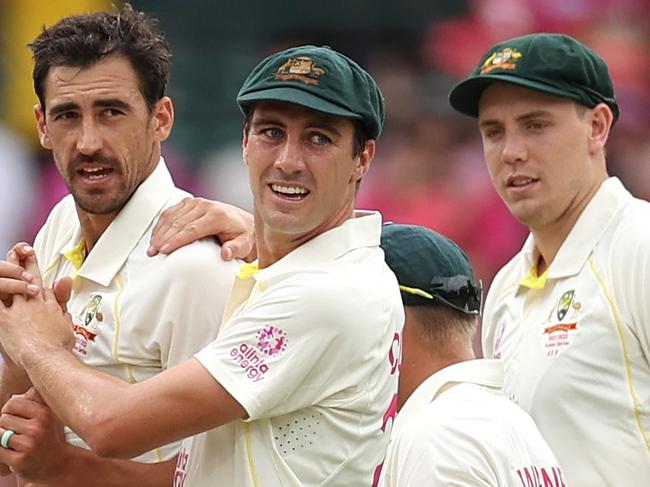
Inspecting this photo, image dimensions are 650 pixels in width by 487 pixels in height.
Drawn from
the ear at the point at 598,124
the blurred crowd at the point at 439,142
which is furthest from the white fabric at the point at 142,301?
the blurred crowd at the point at 439,142

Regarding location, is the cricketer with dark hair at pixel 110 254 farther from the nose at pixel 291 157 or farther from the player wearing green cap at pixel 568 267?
the player wearing green cap at pixel 568 267

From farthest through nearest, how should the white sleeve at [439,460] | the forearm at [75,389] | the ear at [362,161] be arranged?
the ear at [362,161]
the forearm at [75,389]
the white sleeve at [439,460]

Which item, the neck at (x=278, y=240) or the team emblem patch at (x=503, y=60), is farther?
the team emblem patch at (x=503, y=60)

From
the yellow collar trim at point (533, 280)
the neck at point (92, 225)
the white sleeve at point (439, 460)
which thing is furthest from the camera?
the yellow collar trim at point (533, 280)

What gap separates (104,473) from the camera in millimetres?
3994

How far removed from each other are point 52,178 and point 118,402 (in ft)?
19.0

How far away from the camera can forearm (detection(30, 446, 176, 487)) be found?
13.1 feet

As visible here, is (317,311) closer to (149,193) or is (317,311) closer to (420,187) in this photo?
(149,193)

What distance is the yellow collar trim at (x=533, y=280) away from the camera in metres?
4.87

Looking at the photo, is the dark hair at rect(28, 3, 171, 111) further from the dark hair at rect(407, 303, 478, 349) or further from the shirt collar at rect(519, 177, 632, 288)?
the shirt collar at rect(519, 177, 632, 288)

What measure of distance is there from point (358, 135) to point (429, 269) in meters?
0.40

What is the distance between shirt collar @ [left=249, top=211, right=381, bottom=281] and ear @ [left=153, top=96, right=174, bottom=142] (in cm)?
68

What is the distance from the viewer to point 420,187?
30.2 feet

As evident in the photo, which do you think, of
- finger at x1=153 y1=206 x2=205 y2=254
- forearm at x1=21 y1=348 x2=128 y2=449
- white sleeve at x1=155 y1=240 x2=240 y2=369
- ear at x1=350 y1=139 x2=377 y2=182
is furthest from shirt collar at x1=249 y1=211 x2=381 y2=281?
forearm at x1=21 y1=348 x2=128 y2=449
